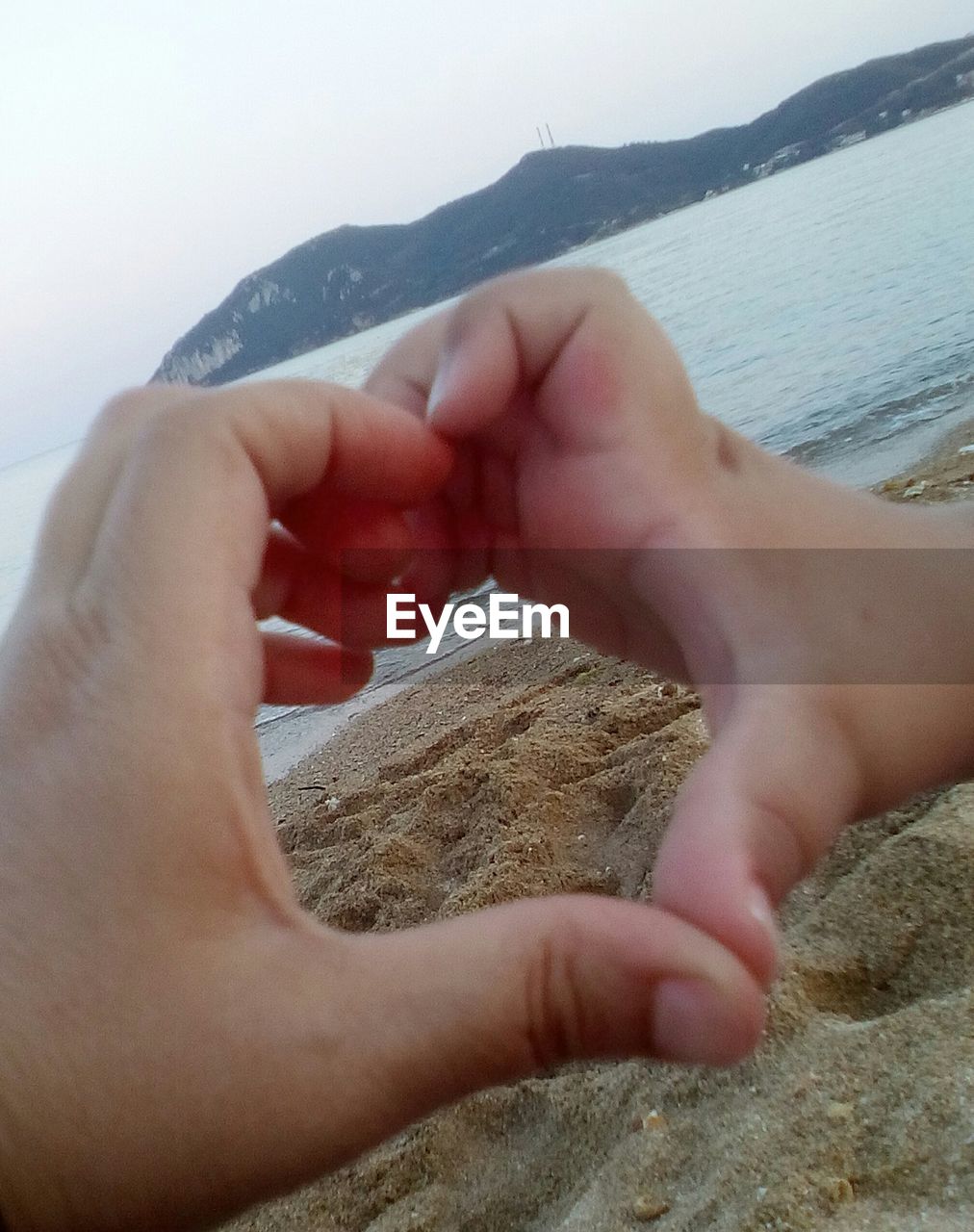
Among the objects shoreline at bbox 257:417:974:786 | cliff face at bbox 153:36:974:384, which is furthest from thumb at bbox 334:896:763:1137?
cliff face at bbox 153:36:974:384

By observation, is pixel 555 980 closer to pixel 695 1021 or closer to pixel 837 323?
pixel 695 1021

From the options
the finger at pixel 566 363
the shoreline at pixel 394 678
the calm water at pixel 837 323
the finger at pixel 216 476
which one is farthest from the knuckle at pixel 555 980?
the shoreline at pixel 394 678

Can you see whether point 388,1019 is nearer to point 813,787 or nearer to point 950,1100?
point 813,787

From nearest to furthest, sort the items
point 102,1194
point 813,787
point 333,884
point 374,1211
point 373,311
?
point 102,1194 → point 813,787 → point 374,1211 → point 333,884 → point 373,311

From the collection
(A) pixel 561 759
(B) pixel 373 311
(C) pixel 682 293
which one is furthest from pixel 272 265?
(A) pixel 561 759

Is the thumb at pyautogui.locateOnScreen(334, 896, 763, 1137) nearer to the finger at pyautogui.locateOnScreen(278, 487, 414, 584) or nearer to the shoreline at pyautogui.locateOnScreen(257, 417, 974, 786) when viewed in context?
the finger at pyautogui.locateOnScreen(278, 487, 414, 584)

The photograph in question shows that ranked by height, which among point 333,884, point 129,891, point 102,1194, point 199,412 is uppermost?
point 199,412
